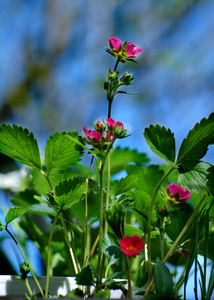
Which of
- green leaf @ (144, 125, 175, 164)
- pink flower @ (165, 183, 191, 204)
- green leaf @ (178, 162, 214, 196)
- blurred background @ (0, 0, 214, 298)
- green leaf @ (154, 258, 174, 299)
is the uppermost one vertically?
blurred background @ (0, 0, 214, 298)

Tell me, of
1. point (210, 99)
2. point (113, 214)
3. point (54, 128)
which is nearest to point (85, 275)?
point (113, 214)

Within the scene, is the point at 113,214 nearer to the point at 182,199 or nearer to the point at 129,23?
the point at 182,199

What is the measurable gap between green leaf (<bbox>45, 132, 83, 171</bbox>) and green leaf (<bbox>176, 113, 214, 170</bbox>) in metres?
0.15

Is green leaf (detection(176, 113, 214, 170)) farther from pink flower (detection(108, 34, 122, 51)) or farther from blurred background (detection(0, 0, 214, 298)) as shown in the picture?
blurred background (detection(0, 0, 214, 298))

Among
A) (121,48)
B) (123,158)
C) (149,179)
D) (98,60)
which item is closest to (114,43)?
(121,48)

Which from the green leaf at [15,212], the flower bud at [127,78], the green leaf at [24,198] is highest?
the flower bud at [127,78]

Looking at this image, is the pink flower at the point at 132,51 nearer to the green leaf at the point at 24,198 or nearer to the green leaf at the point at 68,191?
the green leaf at the point at 68,191

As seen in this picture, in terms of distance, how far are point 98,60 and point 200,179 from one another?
4.76ft

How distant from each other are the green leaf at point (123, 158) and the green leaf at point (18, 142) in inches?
13.5

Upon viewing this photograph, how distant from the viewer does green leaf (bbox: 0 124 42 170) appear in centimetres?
45

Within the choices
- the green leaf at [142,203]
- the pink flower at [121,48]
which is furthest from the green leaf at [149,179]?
the pink flower at [121,48]

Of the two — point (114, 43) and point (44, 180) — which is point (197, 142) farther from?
point (44, 180)

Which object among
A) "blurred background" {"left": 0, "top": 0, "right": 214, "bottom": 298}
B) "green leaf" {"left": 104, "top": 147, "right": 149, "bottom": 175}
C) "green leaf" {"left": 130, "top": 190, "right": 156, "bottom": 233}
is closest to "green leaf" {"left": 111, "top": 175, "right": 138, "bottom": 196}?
"green leaf" {"left": 130, "top": 190, "right": 156, "bottom": 233}

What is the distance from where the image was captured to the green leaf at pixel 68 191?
41 centimetres
